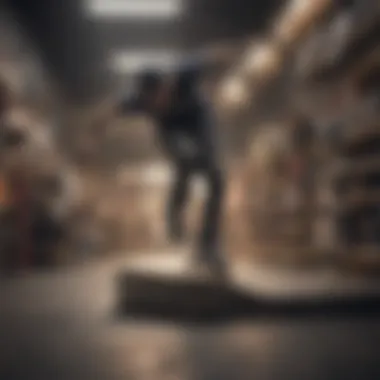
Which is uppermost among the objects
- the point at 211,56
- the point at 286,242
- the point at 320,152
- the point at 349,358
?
the point at 211,56

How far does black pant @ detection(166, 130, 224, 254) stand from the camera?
30.2 inches

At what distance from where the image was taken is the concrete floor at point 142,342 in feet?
2.31

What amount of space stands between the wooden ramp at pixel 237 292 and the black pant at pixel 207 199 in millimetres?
35

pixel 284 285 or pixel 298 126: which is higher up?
pixel 298 126

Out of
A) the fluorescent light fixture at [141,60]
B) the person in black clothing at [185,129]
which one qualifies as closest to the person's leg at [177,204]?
the person in black clothing at [185,129]

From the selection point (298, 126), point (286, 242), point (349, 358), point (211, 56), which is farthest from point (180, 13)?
point (349, 358)

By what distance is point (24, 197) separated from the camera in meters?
0.79

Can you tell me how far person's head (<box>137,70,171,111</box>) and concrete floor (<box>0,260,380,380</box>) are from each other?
0.19 metres

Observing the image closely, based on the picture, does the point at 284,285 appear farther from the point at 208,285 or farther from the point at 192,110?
the point at 192,110

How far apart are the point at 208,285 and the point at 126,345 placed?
0.37 ft

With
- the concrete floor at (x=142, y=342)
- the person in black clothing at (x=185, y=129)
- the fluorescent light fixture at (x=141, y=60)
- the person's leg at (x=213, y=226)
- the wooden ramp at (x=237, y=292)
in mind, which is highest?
the fluorescent light fixture at (x=141, y=60)

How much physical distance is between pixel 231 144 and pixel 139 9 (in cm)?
19

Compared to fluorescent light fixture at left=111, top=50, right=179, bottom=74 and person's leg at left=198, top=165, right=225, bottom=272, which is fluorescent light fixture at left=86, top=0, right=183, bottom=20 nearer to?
fluorescent light fixture at left=111, top=50, right=179, bottom=74

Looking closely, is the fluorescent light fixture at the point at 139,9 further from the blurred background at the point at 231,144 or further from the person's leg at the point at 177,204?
the person's leg at the point at 177,204
